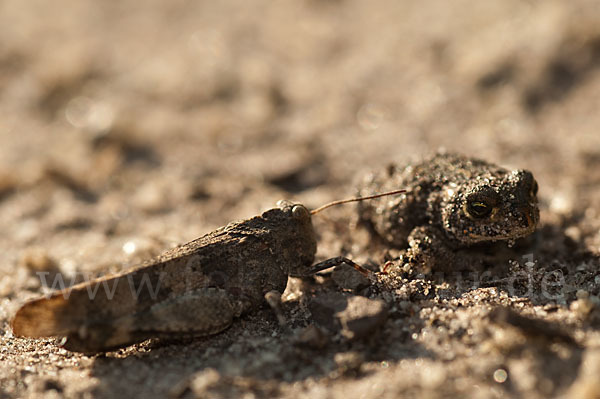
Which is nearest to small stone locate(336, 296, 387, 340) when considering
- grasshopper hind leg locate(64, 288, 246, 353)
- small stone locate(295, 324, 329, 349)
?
small stone locate(295, 324, 329, 349)

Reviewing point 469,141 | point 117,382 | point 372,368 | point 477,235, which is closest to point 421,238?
point 477,235

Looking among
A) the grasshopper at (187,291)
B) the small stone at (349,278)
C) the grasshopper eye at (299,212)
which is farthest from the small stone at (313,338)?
the grasshopper eye at (299,212)

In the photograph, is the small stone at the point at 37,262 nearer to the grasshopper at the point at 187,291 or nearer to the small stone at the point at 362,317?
the grasshopper at the point at 187,291

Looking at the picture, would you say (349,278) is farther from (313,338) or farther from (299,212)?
(313,338)

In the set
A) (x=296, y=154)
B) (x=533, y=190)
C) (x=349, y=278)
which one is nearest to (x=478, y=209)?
(x=533, y=190)

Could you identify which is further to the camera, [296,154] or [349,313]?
[296,154]

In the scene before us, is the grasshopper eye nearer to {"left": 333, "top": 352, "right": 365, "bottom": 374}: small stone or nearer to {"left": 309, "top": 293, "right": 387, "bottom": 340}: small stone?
{"left": 309, "top": 293, "right": 387, "bottom": 340}: small stone
